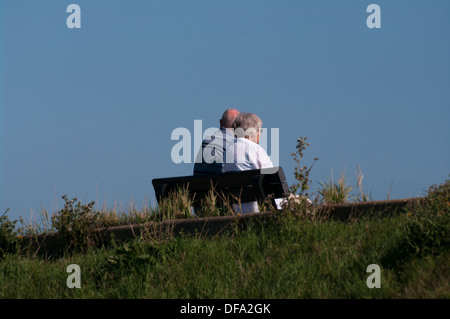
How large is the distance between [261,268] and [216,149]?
126 inches

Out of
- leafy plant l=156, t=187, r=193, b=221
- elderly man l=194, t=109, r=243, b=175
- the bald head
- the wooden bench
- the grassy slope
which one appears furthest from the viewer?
the bald head

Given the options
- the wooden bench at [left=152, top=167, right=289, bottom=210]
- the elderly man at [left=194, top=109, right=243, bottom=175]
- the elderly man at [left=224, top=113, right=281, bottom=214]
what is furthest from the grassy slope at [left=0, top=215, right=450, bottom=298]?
the elderly man at [left=194, top=109, right=243, bottom=175]

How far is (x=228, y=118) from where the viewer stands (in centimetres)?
981

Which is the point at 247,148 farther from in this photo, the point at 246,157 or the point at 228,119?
the point at 228,119

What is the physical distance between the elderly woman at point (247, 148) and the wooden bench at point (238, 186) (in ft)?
0.86

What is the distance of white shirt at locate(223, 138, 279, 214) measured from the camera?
8.91 m

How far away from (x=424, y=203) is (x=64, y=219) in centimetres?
538

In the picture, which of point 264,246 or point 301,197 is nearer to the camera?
point 264,246

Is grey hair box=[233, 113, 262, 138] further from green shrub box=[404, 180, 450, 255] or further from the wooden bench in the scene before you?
green shrub box=[404, 180, 450, 255]

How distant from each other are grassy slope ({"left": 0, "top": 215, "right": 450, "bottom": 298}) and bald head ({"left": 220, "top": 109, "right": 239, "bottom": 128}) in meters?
2.60

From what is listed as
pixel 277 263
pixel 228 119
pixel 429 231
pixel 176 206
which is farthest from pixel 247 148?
pixel 429 231
